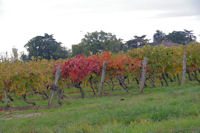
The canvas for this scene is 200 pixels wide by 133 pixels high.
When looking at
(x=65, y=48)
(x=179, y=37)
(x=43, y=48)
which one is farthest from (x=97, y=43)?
(x=179, y=37)

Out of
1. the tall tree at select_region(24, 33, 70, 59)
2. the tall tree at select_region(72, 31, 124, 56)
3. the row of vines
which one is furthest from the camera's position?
the tall tree at select_region(72, 31, 124, 56)

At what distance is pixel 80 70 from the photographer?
1380cm

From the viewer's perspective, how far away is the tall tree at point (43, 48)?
44.6 meters

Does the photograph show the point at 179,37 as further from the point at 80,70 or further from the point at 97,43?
the point at 80,70

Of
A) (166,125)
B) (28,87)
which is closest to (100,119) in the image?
(166,125)

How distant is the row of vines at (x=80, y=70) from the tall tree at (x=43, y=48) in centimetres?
2871

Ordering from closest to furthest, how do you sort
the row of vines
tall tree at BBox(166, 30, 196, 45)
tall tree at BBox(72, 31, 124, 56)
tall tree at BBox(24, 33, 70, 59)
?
the row of vines, tall tree at BBox(24, 33, 70, 59), tall tree at BBox(72, 31, 124, 56), tall tree at BBox(166, 30, 196, 45)

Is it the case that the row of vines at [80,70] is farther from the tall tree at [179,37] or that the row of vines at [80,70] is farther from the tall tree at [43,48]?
the tall tree at [179,37]

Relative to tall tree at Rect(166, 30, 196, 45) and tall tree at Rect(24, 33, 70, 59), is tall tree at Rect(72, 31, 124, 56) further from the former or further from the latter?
tall tree at Rect(166, 30, 196, 45)

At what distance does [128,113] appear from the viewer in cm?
746

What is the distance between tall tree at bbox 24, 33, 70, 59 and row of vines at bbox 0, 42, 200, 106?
94.2ft

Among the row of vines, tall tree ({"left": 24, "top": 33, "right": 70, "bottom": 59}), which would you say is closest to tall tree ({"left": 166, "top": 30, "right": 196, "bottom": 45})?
tall tree ({"left": 24, "top": 33, "right": 70, "bottom": 59})

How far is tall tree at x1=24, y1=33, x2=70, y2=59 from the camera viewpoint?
44.6 m

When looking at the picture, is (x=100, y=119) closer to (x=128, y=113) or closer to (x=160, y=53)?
(x=128, y=113)
